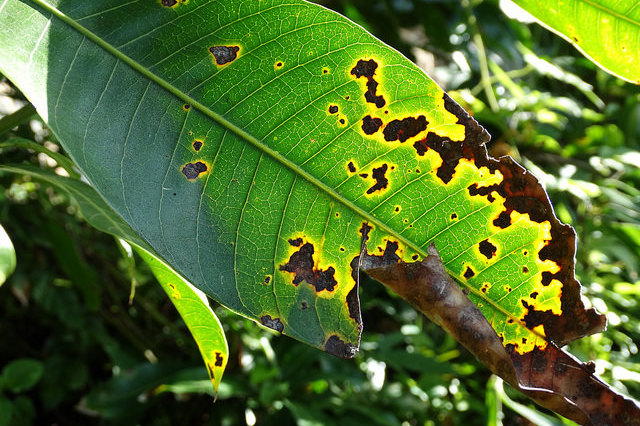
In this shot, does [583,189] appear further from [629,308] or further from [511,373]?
[511,373]

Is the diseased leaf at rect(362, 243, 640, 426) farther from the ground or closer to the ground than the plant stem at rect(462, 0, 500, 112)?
farther from the ground

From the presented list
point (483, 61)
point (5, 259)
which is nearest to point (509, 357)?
point (5, 259)

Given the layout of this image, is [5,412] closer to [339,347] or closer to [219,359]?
[219,359]

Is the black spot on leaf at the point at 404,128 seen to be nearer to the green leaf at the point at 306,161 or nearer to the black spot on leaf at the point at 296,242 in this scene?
the green leaf at the point at 306,161

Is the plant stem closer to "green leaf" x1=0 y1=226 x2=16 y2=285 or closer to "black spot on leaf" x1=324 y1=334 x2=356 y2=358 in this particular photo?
"black spot on leaf" x1=324 y1=334 x2=356 y2=358

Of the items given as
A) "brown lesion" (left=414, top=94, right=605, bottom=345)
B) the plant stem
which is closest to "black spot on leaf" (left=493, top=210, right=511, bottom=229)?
"brown lesion" (left=414, top=94, right=605, bottom=345)

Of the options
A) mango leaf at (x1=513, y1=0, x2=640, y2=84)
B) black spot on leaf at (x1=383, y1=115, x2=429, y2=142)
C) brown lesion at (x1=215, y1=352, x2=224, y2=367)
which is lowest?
brown lesion at (x1=215, y1=352, x2=224, y2=367)

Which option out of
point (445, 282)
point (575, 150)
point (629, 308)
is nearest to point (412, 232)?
point (445, 282)
